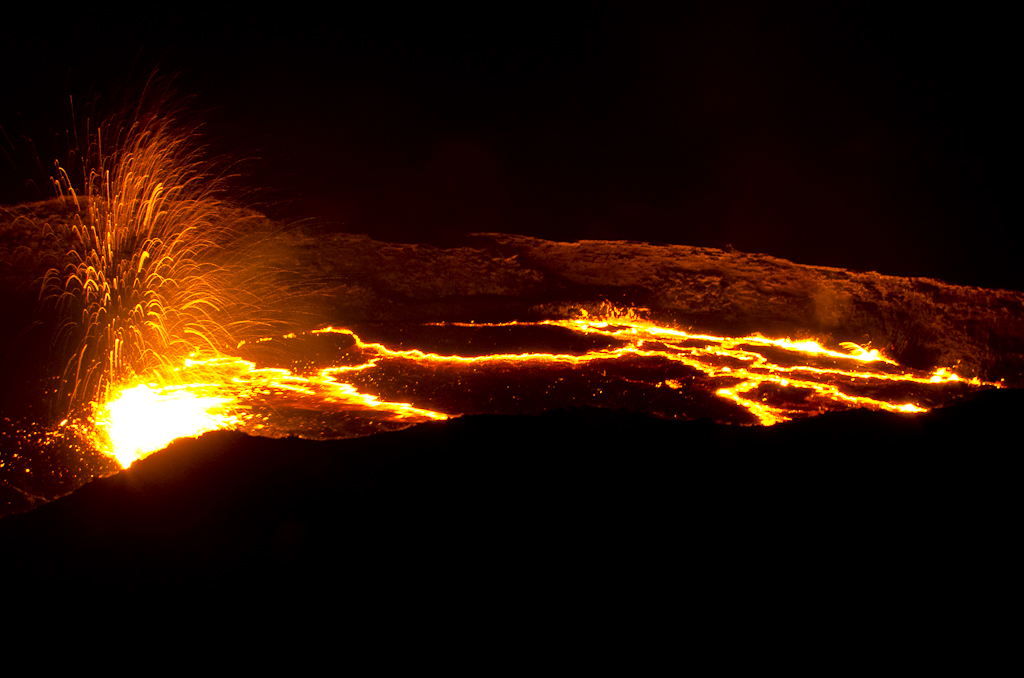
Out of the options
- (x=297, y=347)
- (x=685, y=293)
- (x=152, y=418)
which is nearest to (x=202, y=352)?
(x=297, y=347)

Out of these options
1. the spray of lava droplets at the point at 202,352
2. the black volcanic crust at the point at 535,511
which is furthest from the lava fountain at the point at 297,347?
the black volcanic crust at the point at 535,511

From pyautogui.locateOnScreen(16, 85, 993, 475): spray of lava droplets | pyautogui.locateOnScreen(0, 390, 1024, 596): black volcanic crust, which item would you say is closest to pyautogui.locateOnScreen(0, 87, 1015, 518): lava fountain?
pyautogui.locateOnScreen(16, 85, 993, 475): spray of lava droplets

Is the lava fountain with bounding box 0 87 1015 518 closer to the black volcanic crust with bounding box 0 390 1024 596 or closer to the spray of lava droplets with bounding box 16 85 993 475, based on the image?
the spray of lava droplets with bounding box 16 85 993 475

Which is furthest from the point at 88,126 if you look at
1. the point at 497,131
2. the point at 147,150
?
the point at 497,131

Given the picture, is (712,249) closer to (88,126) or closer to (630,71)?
(630,71)

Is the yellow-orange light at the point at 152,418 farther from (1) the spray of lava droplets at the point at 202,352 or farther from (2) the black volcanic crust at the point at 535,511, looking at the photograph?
(2) the black volcanic crust at the point at 535,511

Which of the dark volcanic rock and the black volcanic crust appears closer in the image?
the black volcanic crust

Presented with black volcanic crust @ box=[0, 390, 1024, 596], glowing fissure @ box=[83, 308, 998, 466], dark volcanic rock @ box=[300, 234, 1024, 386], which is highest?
dark volcanic rock @ box=[300, 234, 1024, 386]
